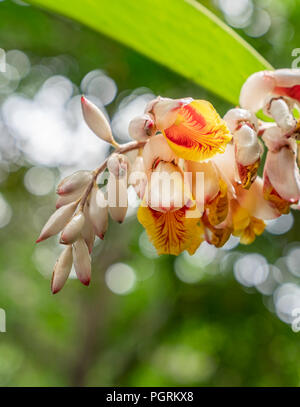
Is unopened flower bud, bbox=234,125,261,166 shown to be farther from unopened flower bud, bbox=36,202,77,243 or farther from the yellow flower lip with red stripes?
unopened flower bud, bbox=36,202,77,243

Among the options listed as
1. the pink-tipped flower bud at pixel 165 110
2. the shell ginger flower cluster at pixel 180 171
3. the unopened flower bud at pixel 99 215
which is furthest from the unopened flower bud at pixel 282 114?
the unopened flower bud at pixel 99 215

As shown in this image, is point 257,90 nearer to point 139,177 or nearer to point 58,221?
point 139,177

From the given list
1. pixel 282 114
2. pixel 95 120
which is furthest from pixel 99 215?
pixel 282 114

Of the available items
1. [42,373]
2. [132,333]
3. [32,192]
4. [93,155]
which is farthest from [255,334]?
[42,373]

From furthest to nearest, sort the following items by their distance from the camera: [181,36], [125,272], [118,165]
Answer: [125,272] → [181,36] → [118,165]

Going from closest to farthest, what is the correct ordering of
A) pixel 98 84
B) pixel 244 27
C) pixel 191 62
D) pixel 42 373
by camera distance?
pixel 191 62 → pixel 244 27 → pixel 98 84 → pixel 42 373

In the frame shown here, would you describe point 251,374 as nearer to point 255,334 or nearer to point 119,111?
point 255,334

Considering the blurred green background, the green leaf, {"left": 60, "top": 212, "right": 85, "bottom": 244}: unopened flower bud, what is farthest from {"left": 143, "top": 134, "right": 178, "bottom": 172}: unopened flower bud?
the blurred green background

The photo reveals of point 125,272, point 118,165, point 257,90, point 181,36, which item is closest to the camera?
point 118,165
